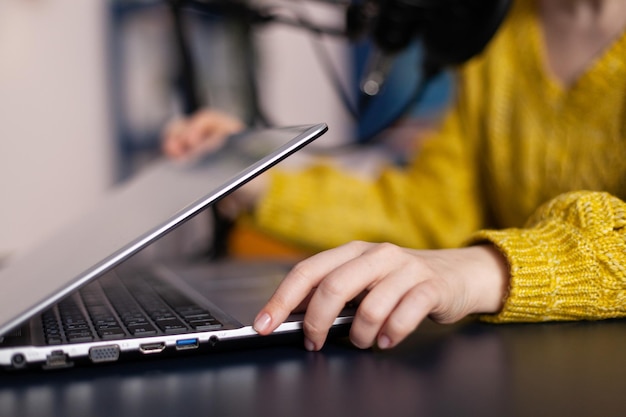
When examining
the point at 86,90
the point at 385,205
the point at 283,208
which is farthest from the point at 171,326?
the point at 86,90

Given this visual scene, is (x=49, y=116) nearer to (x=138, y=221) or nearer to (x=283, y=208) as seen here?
(x=283, y=208)

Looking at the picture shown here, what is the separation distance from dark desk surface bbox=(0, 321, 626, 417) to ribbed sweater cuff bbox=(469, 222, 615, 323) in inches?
1.4

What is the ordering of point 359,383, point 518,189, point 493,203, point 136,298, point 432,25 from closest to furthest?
point 359,383, point 136,298, point 432,25, point 518,189, point 493,203

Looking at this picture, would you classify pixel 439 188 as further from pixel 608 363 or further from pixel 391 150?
pixel 391 150

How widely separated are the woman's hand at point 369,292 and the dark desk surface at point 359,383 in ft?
0.06

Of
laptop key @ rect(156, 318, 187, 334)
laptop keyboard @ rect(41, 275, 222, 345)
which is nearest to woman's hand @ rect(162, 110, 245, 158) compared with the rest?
laptop keyboard @ rect(41, 275, 222, 345)

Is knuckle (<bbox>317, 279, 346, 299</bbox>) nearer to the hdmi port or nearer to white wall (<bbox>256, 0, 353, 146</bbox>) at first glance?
the hdmi port

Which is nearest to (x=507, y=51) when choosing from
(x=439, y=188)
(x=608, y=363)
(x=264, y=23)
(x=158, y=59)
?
(x=439, y=188)

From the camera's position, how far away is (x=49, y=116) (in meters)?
2.06

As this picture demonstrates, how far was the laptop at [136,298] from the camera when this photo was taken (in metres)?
0.41

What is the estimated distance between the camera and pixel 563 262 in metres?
0.54

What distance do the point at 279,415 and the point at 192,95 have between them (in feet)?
3.87

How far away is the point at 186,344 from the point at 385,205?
0.75 metres

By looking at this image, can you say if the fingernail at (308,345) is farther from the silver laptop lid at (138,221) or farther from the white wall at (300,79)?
the white wall at (300,79)
